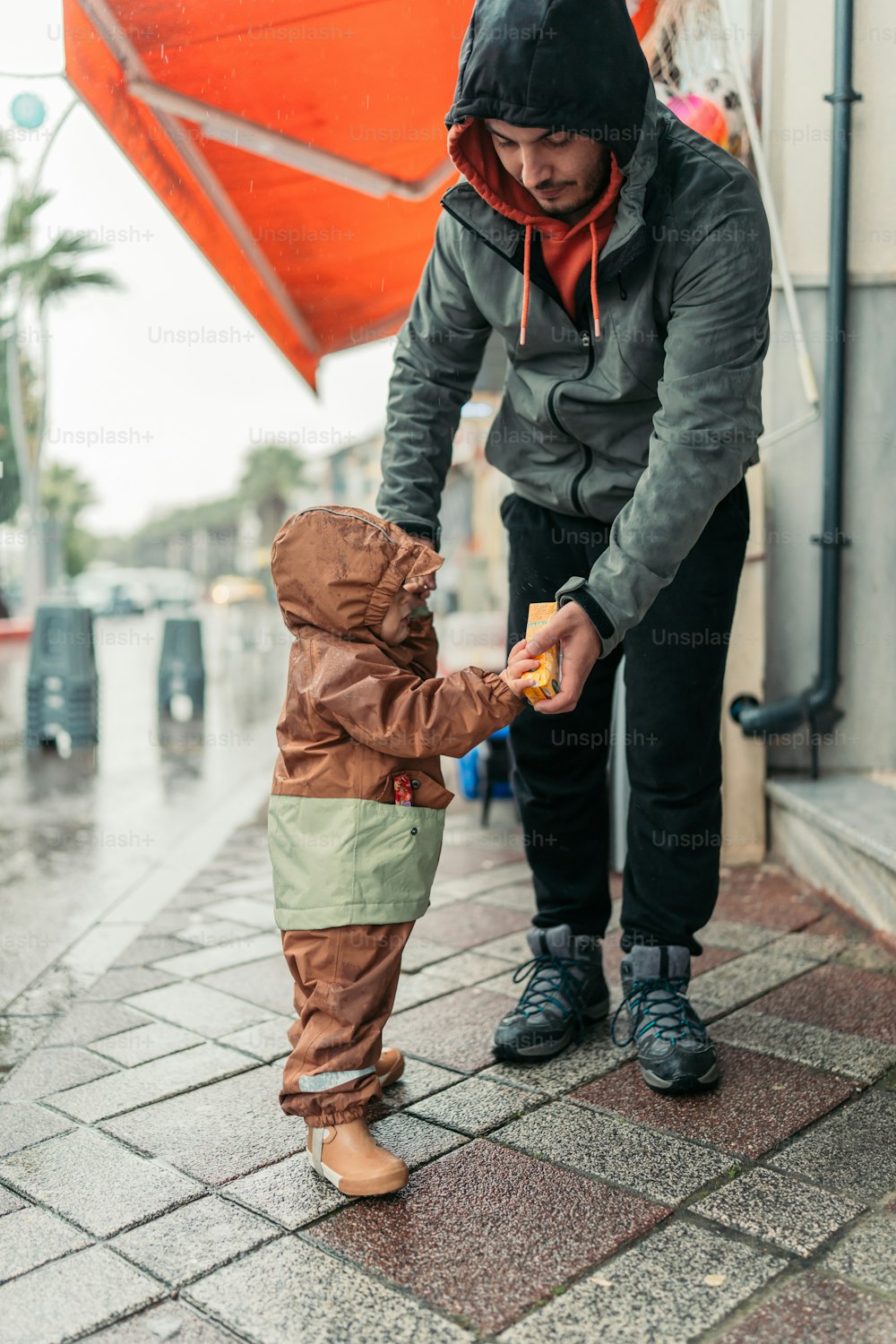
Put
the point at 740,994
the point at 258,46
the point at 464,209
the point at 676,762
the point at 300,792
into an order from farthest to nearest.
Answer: the point at 258,46 → the point at 740,994 → the point at 676,762 → the point at 464,209 → the point at 300,792

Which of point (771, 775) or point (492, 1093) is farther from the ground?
point (771, 775)

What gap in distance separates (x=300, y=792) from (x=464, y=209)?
1144 mm

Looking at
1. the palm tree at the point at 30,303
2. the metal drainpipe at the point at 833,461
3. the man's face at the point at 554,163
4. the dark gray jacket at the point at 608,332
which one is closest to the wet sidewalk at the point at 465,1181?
the dark gray jacket at the point at 608,332

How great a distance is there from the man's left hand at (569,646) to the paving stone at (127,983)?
1.62m

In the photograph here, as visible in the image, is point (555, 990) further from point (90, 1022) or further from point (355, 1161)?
point (90, 1022)

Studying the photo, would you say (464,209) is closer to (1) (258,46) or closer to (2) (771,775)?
(1) (258,46)

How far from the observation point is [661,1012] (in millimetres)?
2354

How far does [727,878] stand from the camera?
3.88 m

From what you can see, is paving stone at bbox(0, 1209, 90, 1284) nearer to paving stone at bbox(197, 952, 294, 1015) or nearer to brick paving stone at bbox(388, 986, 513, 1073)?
brick paving stone at bbox(388, 986, 513, 1073)

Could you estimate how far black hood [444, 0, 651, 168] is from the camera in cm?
183

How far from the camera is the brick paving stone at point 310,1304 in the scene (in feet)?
4.97

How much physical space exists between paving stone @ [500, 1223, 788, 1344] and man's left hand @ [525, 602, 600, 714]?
842 millimetres

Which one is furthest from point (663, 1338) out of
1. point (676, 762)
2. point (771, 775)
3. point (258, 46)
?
point (258, 46)

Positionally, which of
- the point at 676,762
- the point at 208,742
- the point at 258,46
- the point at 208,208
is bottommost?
the point at 208,742
